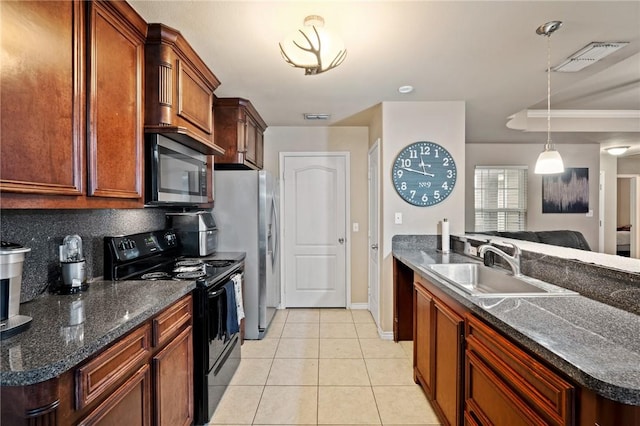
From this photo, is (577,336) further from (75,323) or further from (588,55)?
(588,55)

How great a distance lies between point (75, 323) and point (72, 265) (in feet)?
1.69

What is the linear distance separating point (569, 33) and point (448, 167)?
1.40m

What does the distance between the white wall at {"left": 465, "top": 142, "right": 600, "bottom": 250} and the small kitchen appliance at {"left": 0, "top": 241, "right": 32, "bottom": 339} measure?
5408mm

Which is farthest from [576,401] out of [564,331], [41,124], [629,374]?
[41,124]

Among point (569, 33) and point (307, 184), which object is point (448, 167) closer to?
point (569, 33)

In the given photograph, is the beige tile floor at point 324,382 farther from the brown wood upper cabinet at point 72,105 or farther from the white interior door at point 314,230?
the brown wood upper cabinet at point 72,105

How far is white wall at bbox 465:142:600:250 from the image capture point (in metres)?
5.21

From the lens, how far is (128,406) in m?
1.22

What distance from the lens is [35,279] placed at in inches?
57.6

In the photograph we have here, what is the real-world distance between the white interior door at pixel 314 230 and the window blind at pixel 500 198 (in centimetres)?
262

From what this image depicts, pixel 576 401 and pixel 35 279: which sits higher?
pixel 35 279

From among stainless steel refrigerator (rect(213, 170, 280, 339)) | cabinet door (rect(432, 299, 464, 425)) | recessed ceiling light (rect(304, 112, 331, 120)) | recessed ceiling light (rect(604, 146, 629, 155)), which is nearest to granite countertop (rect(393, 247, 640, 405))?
cabinet door (rect(432, 299, 464, 425))

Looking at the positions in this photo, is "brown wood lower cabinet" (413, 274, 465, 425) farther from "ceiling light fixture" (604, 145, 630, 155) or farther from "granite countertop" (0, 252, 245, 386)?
"ceiling light fixture" (604, 145, 630, 155)

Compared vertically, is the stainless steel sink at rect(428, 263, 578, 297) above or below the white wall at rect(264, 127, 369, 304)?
below
